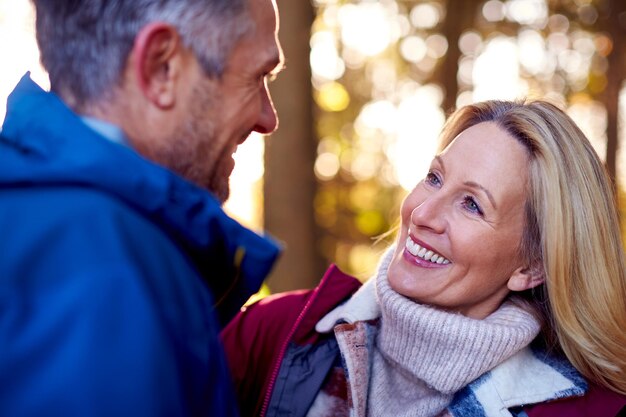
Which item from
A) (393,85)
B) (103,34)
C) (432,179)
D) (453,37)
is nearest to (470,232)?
(432,179)

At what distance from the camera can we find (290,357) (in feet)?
8.57

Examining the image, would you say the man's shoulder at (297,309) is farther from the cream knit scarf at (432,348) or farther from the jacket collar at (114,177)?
the jacket collar at (114,177)

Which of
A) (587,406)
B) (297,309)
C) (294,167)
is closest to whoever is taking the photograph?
(587,406)

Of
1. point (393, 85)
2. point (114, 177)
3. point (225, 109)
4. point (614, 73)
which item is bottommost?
point (114, 177)

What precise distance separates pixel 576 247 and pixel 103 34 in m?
1.84

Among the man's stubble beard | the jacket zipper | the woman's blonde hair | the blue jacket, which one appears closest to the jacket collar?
the blue jacket

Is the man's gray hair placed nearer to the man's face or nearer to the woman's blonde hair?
the man's face

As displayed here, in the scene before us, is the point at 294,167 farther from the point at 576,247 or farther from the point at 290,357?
the point at 576,247

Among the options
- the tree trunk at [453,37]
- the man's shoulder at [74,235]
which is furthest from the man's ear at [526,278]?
the tree trunk at [453,37]

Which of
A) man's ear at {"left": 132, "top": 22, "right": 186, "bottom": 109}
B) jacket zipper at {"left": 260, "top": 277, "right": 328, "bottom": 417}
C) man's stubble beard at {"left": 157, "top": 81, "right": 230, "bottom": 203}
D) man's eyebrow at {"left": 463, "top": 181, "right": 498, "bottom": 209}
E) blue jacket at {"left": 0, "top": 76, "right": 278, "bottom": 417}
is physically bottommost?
jacket zipper at {"left": 260, "top": 277, "right": 328, "bottom": 417}

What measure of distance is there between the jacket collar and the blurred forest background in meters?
3.68

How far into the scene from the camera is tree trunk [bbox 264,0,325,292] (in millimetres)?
5148

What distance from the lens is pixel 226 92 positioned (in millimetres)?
1741

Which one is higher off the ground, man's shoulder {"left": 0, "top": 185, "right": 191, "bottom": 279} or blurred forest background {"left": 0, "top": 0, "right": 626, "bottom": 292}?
blurred forest background {"left": 0, "top": 0, "right": 626, "bottom": 292}
